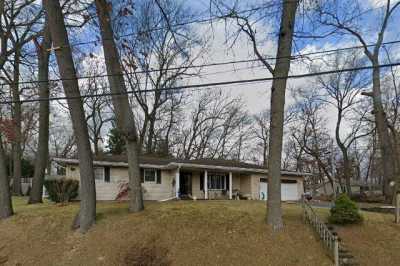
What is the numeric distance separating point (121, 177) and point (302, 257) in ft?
46.5

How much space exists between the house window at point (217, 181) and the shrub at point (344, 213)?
12.7 meters

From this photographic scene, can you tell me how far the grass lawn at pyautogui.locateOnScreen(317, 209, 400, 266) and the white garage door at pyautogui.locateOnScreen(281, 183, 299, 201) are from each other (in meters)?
13.1

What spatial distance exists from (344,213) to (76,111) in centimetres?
1001

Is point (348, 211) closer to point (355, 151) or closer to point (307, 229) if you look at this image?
point (307, 229)

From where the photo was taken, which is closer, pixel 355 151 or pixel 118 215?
pixel 118 215

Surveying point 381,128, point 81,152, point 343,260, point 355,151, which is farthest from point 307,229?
point 355,151

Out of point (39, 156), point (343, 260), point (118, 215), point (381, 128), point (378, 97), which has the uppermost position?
point (378, 97)

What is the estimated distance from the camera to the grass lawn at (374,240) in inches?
434

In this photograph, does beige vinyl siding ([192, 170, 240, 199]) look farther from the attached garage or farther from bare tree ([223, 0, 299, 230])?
bare tree ([223, 0, 299, 230])

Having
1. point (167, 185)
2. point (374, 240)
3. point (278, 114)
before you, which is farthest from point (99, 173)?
point (374, 240)

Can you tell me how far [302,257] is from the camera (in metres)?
10.5

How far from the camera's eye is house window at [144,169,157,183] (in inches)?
923

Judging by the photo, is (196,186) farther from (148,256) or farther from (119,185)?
(148,256)

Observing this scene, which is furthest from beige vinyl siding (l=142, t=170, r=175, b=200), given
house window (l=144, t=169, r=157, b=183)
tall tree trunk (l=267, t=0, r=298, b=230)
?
tall tree trunk (l=267, t=0, r=298, b=230)
